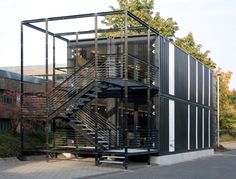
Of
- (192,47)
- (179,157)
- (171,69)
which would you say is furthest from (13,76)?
(192,47)

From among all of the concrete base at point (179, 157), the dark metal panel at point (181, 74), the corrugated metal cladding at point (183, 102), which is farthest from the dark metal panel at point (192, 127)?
the dark metal panel at point (181, 74)

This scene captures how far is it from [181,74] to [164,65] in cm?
371

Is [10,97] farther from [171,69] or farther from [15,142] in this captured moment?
[171,69]

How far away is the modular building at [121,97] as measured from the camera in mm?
21750

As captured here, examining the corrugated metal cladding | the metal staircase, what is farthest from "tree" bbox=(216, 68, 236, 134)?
the metal staircase

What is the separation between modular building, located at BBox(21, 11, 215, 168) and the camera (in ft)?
71.4

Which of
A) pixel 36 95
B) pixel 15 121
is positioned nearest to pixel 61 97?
pixel 36 95

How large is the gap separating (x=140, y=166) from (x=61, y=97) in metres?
4.96

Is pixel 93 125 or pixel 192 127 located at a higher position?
pixel 93 125

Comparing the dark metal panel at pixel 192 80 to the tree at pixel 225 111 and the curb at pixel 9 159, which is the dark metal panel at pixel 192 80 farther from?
the tree at pixel 225 111

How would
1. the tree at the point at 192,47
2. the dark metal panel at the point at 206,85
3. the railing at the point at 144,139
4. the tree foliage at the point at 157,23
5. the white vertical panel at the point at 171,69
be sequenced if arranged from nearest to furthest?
the railing at the point at 144,139
the white vertical panel at the point at 171,69
the dark metal panel at the point at 206,85
the tree foliage at the point at 157,23
the tree at the point at 192,47

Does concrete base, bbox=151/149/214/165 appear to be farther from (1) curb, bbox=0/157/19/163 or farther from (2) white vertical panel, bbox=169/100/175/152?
(1) curb, bbox=0/157/19/163

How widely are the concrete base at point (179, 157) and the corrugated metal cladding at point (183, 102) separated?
29 cm

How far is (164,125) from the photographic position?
25.7 meters
